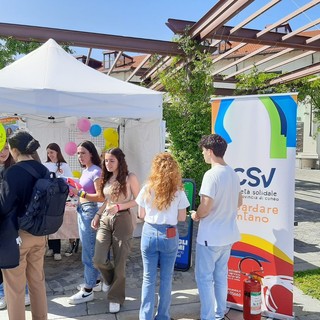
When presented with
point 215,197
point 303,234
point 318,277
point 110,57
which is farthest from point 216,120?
point 110,57

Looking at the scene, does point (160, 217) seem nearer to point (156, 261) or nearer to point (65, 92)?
point (156, 261)

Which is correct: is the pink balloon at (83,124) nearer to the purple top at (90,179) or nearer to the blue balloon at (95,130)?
the blue balloon at (95,130)

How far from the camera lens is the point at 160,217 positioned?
2715mm

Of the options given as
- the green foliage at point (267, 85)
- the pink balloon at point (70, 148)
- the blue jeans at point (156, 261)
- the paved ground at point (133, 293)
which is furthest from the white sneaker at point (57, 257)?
the green foliage at point (267, 85)

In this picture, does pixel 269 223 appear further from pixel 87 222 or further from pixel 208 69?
pixel 208 69

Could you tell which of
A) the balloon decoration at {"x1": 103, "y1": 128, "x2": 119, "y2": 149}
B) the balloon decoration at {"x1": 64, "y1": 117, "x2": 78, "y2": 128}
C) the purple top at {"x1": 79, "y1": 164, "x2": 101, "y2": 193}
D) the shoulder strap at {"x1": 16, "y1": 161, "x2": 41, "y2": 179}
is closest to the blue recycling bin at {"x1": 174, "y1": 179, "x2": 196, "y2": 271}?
the purple top at {"x1": 79, "y1": 164, "x2": 101, "y2": 193}

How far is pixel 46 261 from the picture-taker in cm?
478

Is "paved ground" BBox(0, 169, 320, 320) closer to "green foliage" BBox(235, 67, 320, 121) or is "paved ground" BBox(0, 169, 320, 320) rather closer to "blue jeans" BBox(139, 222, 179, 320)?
"blue jeans" BBox(139, 222, 179, 320)

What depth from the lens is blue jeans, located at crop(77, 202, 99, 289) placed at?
11.4 feet

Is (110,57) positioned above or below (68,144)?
above

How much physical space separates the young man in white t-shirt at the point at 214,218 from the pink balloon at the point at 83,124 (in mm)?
3591

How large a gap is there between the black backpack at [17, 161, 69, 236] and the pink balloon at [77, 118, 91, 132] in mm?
3433

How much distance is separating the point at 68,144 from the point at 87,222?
2.96 metres

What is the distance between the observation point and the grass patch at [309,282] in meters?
3.72
